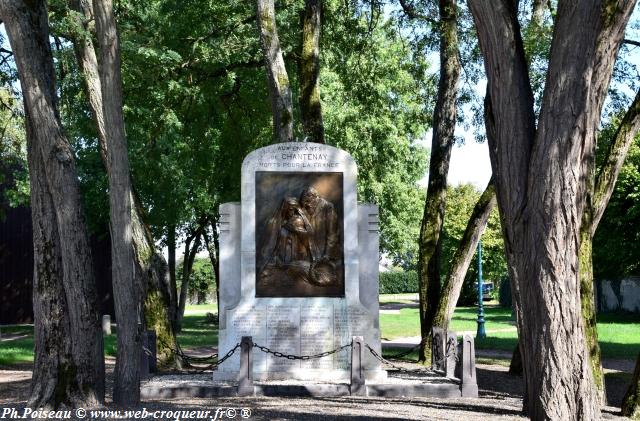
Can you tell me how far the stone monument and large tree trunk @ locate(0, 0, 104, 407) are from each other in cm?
513

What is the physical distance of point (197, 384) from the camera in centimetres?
1459

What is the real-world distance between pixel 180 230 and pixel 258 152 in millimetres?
24256

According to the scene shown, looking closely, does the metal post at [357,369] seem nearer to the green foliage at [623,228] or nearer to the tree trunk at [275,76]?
the tree trunk at [275,76]

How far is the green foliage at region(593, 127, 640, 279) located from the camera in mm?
42875

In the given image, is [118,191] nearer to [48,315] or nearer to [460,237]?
[48,315]

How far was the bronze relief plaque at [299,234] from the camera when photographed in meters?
16.0

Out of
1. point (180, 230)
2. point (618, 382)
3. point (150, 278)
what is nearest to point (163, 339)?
point (150, 278)

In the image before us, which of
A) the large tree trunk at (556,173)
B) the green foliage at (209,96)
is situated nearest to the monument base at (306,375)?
the green foliage at (209,96)

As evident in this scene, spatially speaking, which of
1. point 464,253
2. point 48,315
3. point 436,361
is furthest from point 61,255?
point 464,253

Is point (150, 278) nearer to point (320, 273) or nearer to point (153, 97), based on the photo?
point (320, 273)

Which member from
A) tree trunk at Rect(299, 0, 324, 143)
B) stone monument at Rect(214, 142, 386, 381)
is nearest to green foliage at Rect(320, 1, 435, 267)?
tree trunk at Rect(299, 0, 324, 143)

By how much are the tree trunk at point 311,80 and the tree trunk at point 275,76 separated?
61 cm

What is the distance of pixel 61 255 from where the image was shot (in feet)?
36.0

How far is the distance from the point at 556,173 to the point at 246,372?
24.4 ft
